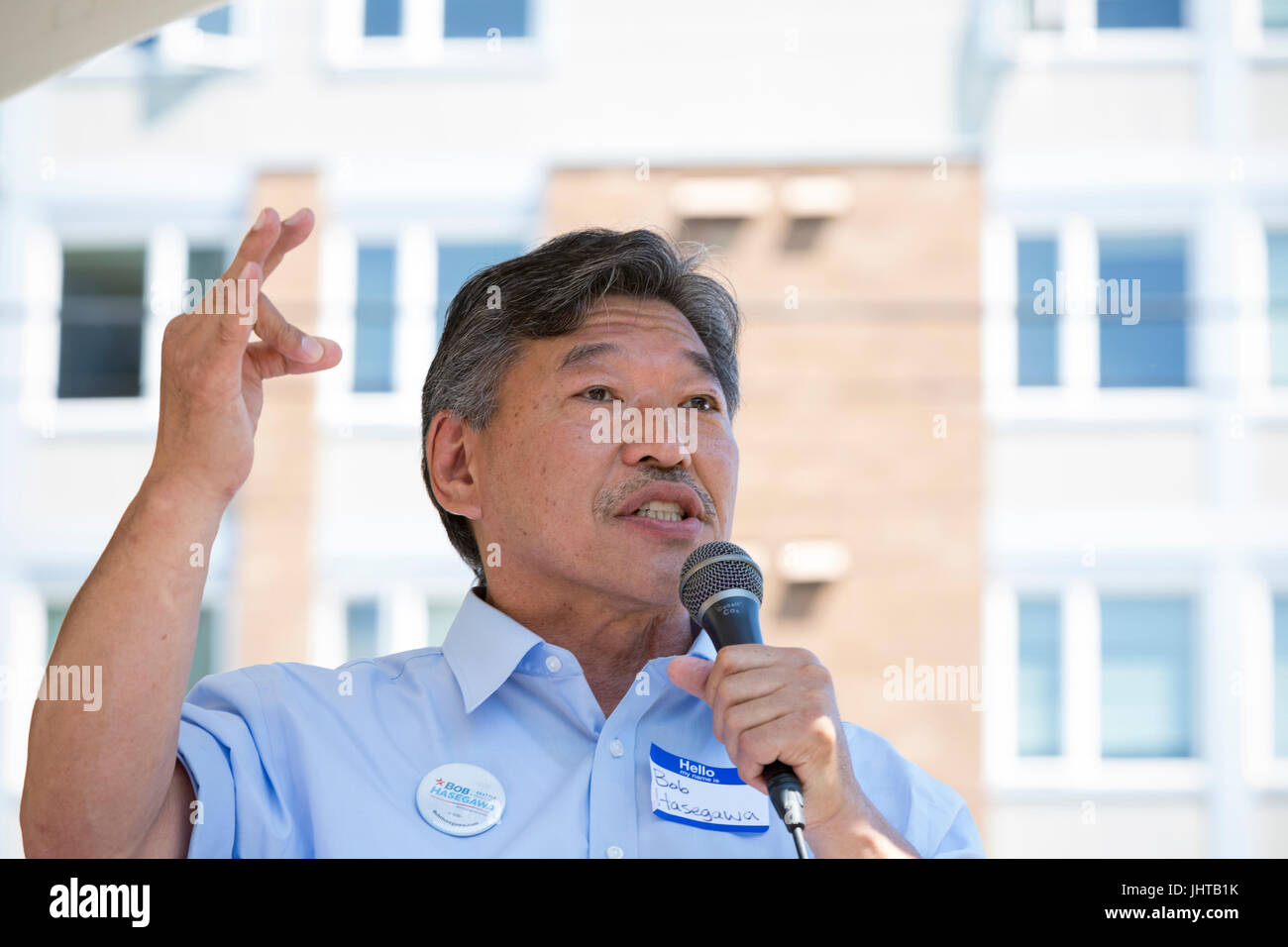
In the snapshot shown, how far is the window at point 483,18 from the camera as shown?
10.2m

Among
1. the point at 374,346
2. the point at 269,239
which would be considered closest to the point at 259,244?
the point at 269,239

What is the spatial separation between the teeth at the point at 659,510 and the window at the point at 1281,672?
8.68 m

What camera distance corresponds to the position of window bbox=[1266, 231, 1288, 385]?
962cm

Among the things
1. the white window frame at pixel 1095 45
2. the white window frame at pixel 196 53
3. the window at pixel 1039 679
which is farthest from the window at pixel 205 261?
the window at pixel 1039 679

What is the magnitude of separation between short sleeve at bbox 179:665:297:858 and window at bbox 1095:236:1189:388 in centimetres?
842

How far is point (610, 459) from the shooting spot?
6.15 feet

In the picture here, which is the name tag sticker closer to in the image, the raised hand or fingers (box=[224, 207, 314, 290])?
the raised hand

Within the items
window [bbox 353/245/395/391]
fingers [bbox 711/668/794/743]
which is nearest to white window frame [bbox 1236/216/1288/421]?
window [bbox 353/245/395/391]

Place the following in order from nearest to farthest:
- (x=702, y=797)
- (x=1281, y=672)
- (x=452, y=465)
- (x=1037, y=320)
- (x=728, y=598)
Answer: (x=728, y=598) → (x=702, y=797) → (x=452, y=465) → (x=1281, y=672) → (x=1037, y=320)

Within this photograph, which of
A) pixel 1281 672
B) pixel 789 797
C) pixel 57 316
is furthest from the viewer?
pixel 57 316

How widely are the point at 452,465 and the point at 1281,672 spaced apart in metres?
8.73

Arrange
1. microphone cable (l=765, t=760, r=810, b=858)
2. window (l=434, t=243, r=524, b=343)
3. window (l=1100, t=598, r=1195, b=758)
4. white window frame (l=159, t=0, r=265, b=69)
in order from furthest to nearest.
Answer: white window frame (l=159, t=0, r=265, b=69)
window (l=434, t=243, r=524, b=343)
window (l=1100, t=598, r=1195, b=758)
microphone cable (l=765, t=760, r=810, b=858)

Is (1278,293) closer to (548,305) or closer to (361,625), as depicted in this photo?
(361,625)
